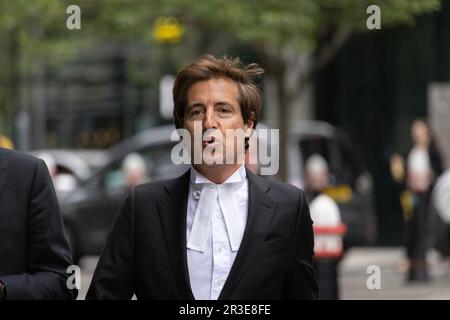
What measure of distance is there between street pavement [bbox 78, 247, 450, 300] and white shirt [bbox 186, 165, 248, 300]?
7.75 meters

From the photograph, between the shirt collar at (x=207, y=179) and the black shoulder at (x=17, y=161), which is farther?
the black shoulder at (x=17, y=161)

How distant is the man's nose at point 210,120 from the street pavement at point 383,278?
784 centimetres

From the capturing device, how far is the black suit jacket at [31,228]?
12.9 ft

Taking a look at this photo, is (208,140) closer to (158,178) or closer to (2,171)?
(2,171)

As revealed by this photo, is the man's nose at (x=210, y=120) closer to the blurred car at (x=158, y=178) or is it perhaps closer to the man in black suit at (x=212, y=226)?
the man in black suit at (x=212, y=226)

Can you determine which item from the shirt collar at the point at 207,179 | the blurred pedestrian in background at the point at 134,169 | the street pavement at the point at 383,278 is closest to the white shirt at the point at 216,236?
the shirt collar at the point at 207,179

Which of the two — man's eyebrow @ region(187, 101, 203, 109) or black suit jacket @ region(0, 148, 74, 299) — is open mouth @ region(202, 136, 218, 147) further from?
black suit jacket @ region(0, 148, 74, 299)

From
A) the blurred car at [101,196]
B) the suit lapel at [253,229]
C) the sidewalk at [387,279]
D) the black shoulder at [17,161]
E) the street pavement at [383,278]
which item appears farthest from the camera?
the blurred car at [101,196]

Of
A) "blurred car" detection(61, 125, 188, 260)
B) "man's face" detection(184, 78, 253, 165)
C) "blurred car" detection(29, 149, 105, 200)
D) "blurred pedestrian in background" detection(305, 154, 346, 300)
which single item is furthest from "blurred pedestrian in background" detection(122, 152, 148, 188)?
"man's face" detection(184, 78, 253, 165)

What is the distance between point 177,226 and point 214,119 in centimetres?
30

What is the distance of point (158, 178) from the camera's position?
59.1 ft

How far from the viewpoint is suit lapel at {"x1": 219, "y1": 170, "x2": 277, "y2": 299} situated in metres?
3.65
